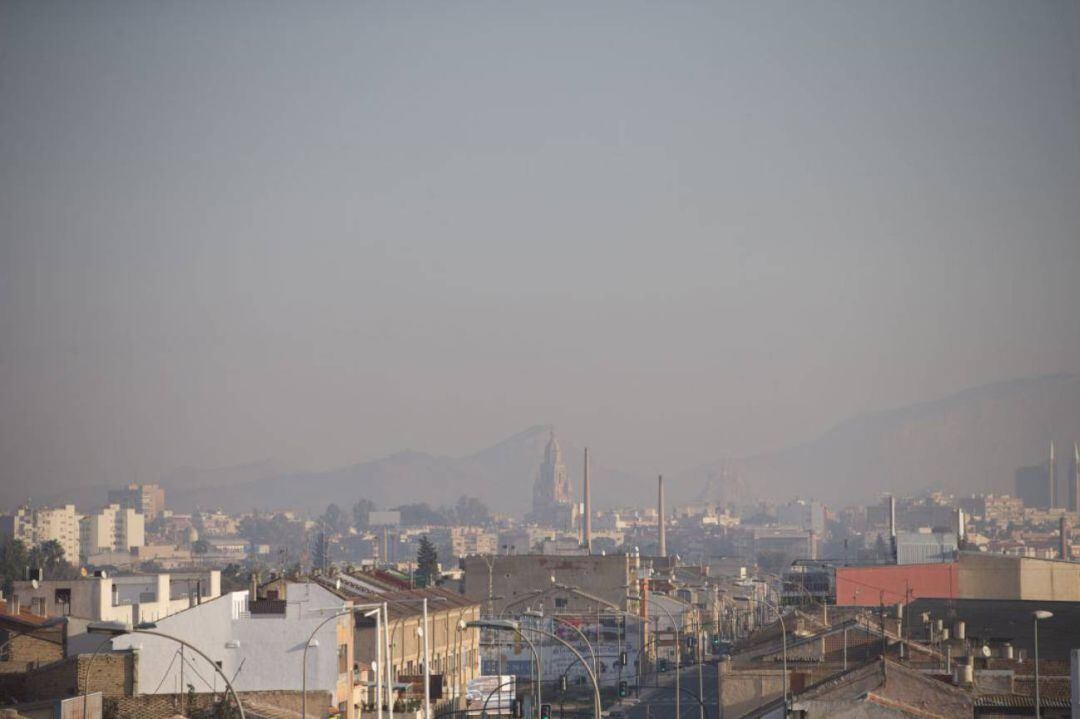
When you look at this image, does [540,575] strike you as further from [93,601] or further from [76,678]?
[76,678]

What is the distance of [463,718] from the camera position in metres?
50.4

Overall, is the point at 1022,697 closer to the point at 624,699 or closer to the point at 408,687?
the point at 408,687

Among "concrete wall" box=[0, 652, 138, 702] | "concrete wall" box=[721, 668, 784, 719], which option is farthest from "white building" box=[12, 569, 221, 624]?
"concrete wall" box=[721, 668, 784, 719]

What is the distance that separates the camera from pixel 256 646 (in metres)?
45.8

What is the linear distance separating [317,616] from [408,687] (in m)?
6.87

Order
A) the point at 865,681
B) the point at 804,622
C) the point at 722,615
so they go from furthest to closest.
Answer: the point at 722,615 → the point at 804,622 → the point at 865,681

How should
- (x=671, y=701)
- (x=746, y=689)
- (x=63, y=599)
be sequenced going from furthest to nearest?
(x=671, y=701)
(x=63, y=599)
(x=746, y=689)

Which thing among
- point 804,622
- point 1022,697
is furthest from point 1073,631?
point 1022,697

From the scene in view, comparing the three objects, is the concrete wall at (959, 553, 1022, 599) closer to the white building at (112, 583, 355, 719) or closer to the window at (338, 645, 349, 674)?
the window at (338, 645, 349, 674)

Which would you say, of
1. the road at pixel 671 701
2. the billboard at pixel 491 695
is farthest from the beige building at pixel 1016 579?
the billboard at pixel 491 695

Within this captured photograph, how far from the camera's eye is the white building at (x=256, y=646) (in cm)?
4462

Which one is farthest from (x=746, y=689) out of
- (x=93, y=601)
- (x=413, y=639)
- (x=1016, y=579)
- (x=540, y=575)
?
(x=1016, y=579)

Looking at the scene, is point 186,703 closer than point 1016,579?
Yes

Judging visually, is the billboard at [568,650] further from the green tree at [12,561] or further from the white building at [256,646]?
the green tree at [12,561]
